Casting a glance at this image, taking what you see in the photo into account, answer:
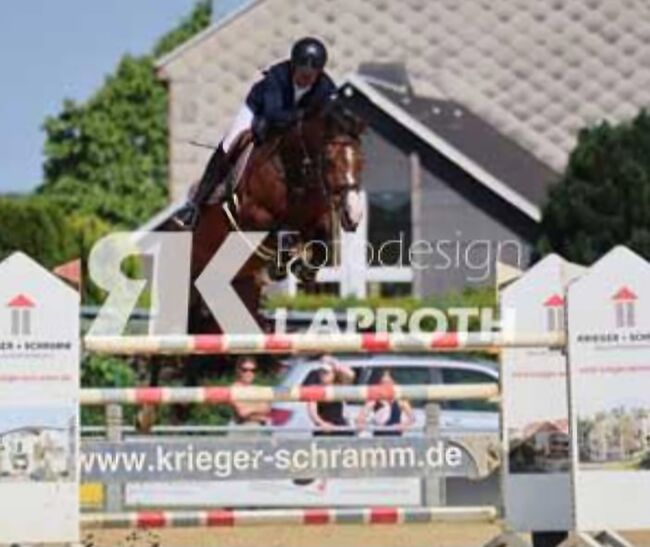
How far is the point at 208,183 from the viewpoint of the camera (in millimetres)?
8109

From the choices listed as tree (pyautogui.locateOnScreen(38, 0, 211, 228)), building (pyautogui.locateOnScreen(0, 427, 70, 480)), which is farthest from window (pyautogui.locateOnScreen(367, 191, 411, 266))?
tree (pyautogui.locateOnScreen(38, 0, 211, 228))

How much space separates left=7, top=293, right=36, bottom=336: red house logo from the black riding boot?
4.87ft

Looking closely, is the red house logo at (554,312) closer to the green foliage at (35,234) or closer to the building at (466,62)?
the green foliage at (35,234)

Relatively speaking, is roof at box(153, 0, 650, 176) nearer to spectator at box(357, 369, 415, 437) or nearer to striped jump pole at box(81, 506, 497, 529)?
spectator at box(357, 369, 415, 437)

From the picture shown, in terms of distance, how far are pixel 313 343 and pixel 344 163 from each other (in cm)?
85

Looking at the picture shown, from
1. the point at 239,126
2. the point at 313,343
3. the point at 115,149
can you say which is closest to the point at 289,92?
the point at 239,126

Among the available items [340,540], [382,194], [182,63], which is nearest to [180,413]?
[340,540]

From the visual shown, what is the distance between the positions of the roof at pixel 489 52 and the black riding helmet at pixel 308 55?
822 inches

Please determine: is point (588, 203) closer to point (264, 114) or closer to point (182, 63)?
point (182, 63)

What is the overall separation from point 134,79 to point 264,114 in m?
42.7

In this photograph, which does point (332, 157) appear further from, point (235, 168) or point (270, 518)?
point (270, 518)

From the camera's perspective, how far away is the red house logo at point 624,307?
6.96 meters

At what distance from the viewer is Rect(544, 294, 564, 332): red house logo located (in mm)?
7773

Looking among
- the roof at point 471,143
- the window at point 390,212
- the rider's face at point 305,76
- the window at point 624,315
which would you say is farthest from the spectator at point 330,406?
Answer: the window at point 390,212
